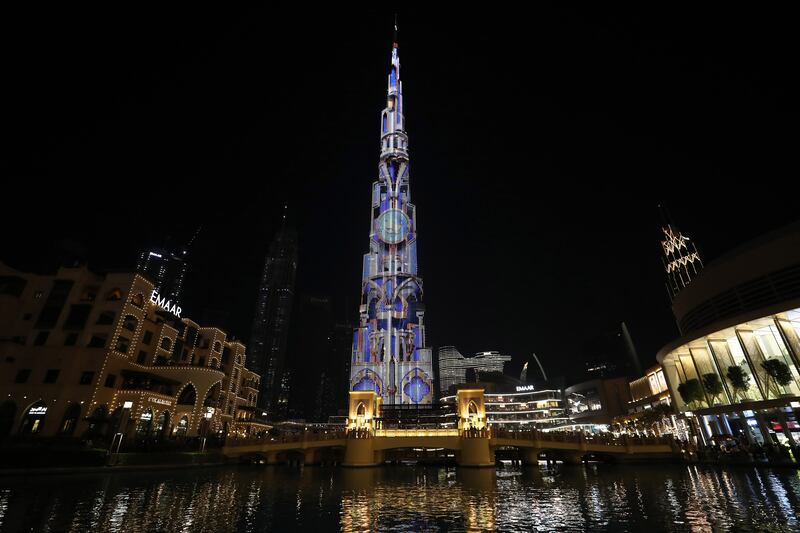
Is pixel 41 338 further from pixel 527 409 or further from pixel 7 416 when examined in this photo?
pixel 527 409

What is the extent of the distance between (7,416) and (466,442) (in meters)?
44.7

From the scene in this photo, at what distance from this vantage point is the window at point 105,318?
43.5m

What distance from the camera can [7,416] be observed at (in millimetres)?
37188

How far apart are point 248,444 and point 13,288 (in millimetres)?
31144

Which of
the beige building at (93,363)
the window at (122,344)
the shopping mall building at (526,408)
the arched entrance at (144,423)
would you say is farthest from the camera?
the shopping mall building at (526,408)

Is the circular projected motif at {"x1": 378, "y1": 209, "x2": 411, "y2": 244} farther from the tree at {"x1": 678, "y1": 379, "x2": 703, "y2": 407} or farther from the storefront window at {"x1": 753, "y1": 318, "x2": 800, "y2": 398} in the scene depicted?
the storefront window at {"x1": 753, "y1": 318, "x2": 800, "y2": 398}

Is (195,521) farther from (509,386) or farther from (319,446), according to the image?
(509,386)

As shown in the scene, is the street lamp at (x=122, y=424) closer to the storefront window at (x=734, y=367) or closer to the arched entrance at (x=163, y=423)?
the arched entrance at (x=163, y=423)

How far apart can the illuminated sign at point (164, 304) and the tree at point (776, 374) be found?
214ft

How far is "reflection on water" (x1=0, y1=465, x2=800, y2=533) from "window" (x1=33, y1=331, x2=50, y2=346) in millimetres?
20446

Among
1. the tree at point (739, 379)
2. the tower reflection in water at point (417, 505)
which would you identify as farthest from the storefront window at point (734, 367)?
the tower reflection in water at point (417, 505)

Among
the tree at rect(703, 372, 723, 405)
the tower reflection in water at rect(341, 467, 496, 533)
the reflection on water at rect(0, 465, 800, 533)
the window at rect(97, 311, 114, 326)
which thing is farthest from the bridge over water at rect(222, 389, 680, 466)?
the window at rect(97, 311, 114, 326)

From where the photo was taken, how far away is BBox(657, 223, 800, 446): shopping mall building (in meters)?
34.9

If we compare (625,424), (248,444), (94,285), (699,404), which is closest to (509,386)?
(625,424)
